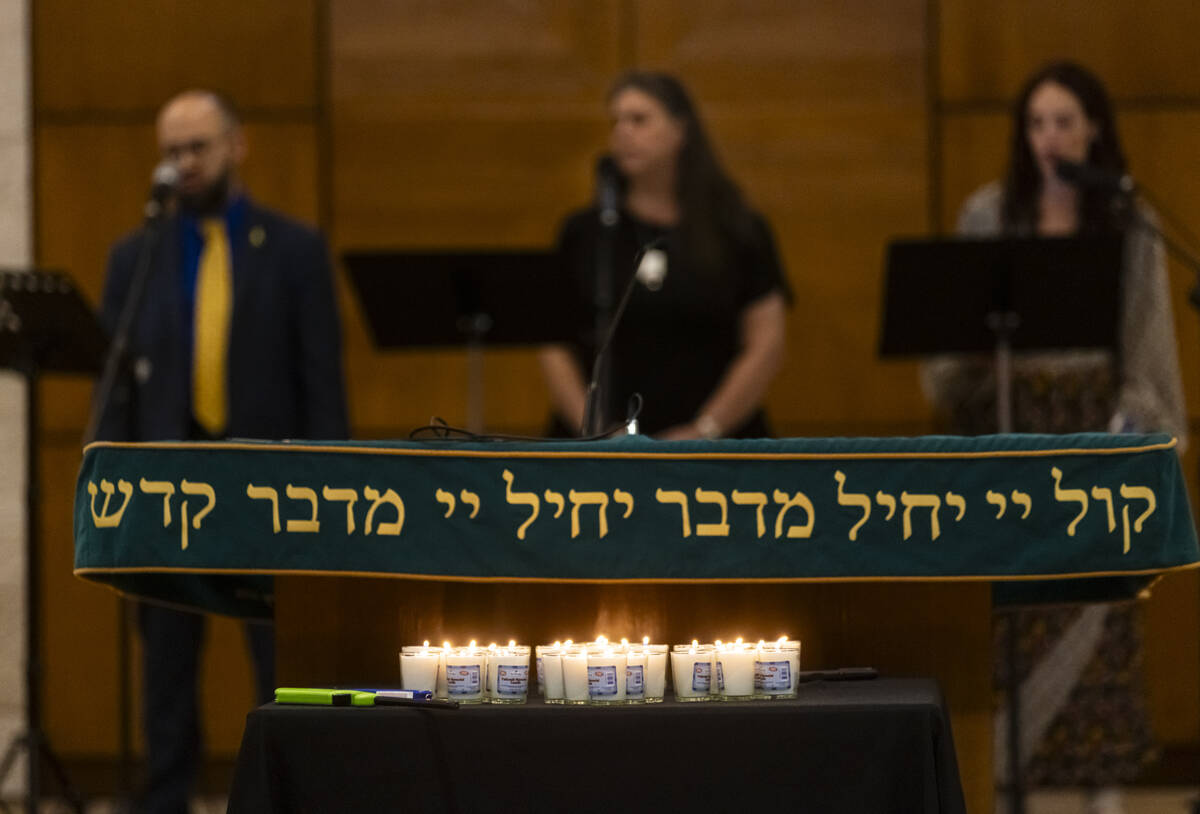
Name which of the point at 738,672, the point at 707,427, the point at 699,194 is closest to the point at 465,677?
the point at 738,672

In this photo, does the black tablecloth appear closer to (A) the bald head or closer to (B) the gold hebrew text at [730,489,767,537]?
(B) the gold hebrew text at [730,489,767,537]

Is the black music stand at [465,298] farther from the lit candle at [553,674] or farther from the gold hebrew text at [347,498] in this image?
the lit candle at [553,674]

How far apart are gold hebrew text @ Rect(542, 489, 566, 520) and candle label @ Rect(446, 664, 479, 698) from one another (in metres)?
0.21

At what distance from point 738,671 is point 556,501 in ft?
1.01

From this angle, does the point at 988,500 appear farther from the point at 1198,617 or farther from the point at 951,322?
the point at 1198,617

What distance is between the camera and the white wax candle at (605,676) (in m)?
1.91

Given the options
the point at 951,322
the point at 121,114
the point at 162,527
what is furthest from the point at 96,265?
the point at 162,527

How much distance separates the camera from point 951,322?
3564mm

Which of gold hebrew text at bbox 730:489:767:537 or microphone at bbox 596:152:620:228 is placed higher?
microphone at bbox 596:152:620:228

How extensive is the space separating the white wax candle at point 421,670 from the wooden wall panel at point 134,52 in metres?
3.40

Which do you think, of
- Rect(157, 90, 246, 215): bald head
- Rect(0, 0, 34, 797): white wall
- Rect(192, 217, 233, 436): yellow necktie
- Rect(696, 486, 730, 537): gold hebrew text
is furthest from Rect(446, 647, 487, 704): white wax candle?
Rect(0, 0, 34, 797): white wall

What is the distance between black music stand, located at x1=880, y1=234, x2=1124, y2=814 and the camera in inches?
136

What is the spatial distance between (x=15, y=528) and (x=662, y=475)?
351cm

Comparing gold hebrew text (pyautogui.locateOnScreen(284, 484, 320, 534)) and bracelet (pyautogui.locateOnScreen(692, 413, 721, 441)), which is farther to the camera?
bracelet (pyautogui.locateOnScreen(692, 413, 721, 441))
